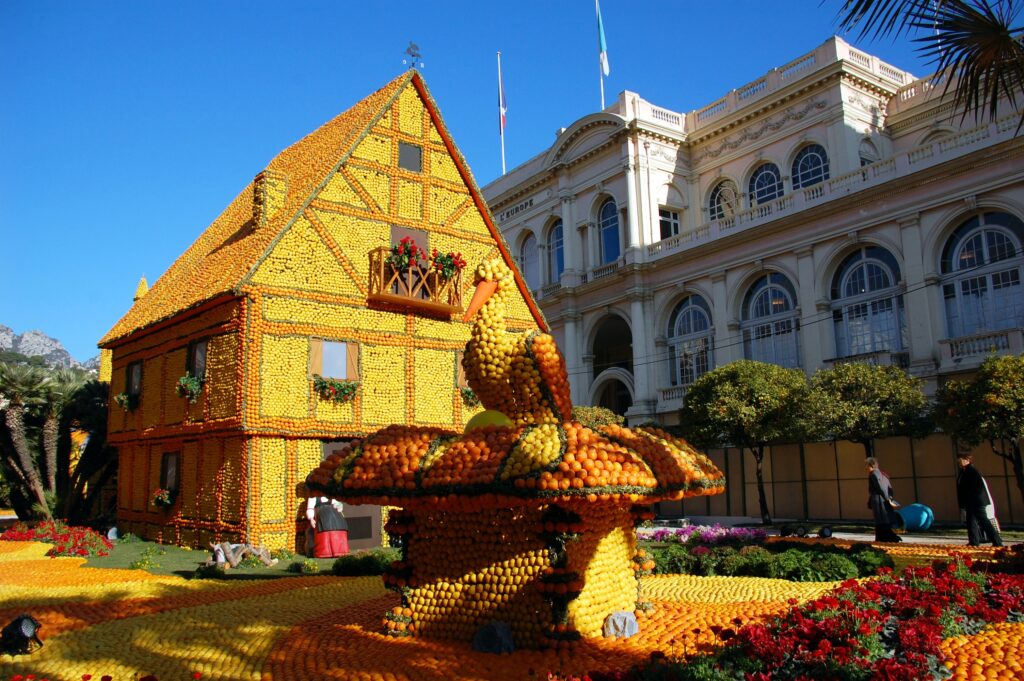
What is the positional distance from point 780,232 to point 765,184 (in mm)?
5380

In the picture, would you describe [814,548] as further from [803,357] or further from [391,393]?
[803,357]

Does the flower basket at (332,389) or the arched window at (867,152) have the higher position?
the arched window at (867,152)

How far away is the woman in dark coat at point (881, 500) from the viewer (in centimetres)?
1455

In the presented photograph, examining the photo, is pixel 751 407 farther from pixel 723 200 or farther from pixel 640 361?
pixel 723 200

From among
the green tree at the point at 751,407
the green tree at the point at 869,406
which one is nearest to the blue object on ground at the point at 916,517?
the green tree at the point at 869,406

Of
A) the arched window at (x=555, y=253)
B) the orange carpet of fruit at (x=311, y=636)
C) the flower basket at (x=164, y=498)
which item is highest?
the arched window at (x=555, y=253)

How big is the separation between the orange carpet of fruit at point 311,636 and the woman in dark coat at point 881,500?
455 centimetres

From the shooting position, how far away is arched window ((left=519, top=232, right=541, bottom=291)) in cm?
4622

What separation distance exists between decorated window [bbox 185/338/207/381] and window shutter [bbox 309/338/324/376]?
9.29 ft

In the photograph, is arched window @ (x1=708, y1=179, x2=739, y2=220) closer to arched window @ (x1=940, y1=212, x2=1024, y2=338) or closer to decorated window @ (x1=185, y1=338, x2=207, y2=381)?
arched window @ (x1=940, y1=212, x2=1024, y2=338)

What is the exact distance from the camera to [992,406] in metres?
20.0

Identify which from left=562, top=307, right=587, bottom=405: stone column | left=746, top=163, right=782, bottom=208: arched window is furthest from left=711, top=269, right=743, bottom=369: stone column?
left=562, top=307, right=587, bottom=405: stone column

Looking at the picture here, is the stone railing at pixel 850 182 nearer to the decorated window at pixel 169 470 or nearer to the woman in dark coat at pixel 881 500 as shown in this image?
the woman in dark coat at pixel 881 500

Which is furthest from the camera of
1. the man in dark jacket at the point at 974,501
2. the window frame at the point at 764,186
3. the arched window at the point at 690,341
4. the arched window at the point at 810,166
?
the window frame at the point at 764,186
